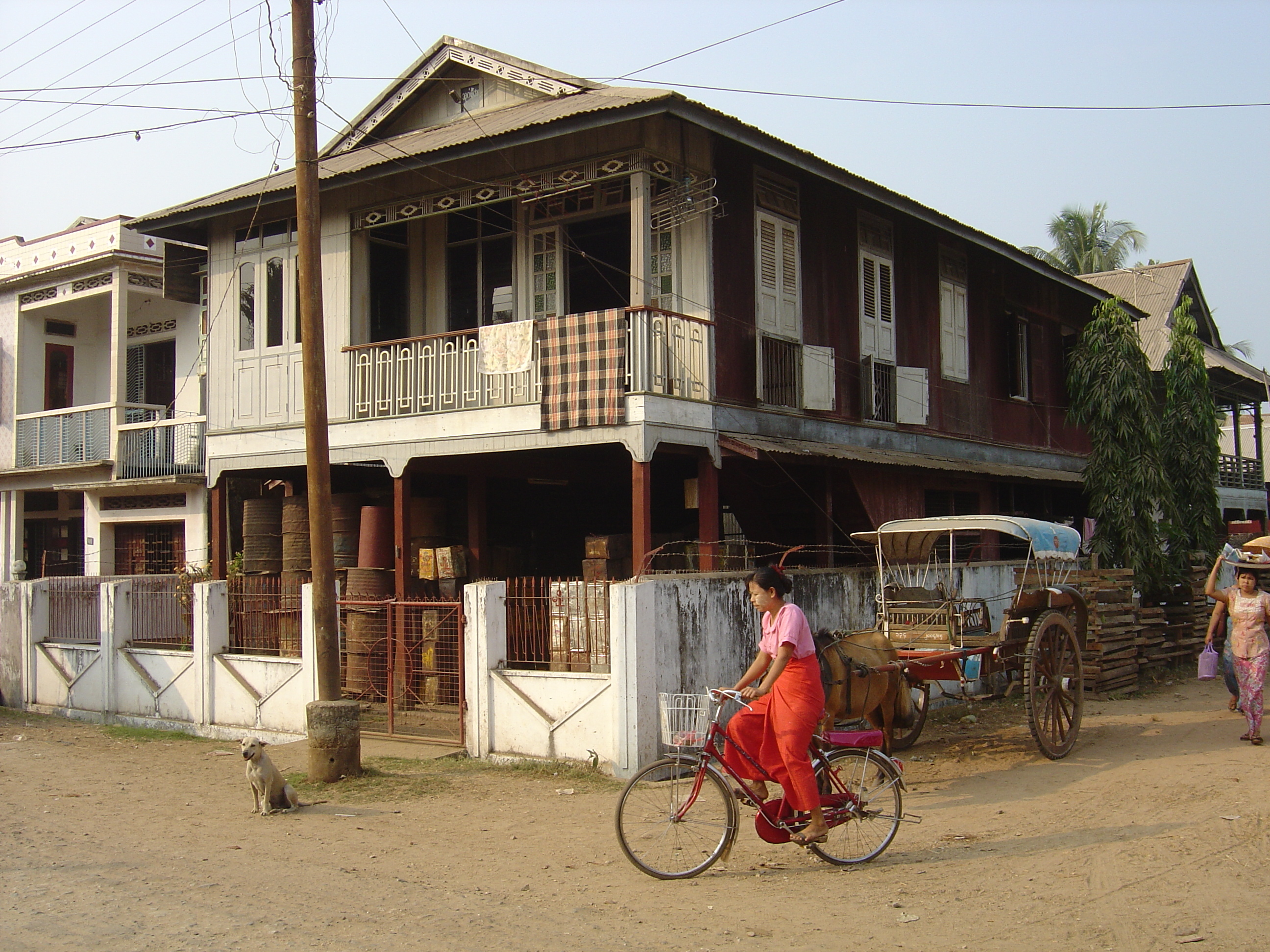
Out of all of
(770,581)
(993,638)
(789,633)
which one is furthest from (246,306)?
(789,633)

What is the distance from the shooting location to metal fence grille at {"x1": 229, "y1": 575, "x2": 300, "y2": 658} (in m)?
12.9

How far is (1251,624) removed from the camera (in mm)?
10555

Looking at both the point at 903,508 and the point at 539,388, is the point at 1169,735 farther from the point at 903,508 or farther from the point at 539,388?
the point at 539,388

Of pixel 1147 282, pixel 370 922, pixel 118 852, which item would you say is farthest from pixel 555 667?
pixel 1147 282

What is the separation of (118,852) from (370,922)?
110 inches

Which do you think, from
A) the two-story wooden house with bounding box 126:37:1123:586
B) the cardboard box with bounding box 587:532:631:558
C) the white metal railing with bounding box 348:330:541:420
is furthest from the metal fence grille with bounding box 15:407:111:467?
the cardboard box with bounding box 587:532:631:558

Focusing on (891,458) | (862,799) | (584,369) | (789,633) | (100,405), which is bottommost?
(862,799)

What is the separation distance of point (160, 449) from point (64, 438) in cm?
266

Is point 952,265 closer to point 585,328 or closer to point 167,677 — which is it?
point 585,328

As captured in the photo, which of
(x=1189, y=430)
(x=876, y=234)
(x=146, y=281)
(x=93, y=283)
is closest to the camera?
(x=876, y=234)

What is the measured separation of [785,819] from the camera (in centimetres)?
650

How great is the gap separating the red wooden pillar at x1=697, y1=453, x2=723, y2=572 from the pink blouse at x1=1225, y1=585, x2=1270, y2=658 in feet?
16.7

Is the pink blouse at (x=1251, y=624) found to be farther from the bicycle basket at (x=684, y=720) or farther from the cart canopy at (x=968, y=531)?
the bicycle basket at (x=684, y=720)

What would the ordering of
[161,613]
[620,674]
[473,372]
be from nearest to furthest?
[620,674]
[473,372]
[161,613]
